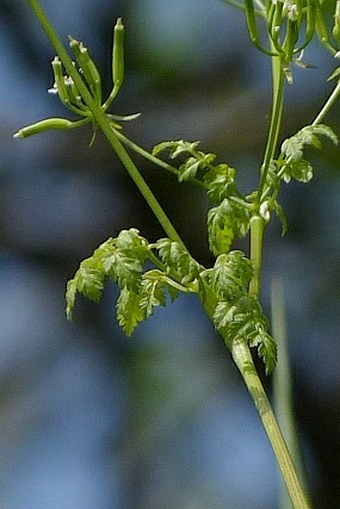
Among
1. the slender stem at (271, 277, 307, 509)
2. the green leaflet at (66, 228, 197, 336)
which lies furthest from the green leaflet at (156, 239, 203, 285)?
the slender stem at (271, 277, 307, 509)

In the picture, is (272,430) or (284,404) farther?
(284,404)

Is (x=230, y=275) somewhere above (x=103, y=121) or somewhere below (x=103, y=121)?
below

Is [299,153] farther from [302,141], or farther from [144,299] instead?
[144,299]

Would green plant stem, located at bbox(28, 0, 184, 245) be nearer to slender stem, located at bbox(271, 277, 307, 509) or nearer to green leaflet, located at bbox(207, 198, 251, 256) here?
green leaflet, located at bbox(207, 198, 251, 256)

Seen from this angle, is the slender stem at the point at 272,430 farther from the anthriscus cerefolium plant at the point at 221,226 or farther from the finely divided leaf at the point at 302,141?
the finely divided leaf at the point at 302,141

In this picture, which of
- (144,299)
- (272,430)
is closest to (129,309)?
(144,299)

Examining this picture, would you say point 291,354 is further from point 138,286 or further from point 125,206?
point 138,286
